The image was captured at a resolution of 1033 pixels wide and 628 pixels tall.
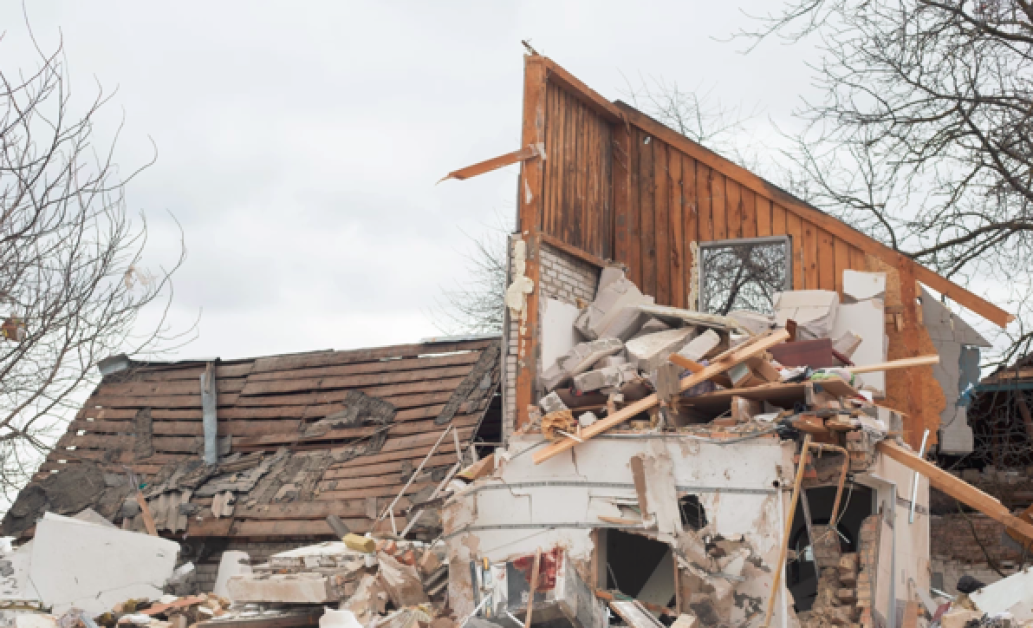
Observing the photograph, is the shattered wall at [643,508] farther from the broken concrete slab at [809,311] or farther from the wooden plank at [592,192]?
the wooden plank at [592,192]

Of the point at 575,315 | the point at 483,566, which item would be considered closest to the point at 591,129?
the point at 575,315

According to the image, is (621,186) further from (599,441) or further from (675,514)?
(675,514)

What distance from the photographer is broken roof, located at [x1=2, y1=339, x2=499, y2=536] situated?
14.0m

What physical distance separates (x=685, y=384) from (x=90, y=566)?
7.44 m

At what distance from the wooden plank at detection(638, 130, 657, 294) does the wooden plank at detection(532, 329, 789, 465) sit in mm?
3543

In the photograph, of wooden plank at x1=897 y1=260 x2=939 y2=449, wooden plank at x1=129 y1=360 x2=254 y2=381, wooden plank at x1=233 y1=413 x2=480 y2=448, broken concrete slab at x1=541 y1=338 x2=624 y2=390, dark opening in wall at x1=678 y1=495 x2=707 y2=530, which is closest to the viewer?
dark opening in wall at x1=678 y1=495 x2=707 y2=530

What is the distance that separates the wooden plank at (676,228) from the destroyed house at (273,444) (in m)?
2.63

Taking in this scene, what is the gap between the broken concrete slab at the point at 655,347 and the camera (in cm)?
1131

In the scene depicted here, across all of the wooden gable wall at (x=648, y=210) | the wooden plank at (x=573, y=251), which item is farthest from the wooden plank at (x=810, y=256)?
the wooden plank at (x=573, y=251)

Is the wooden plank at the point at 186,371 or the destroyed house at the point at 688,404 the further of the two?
the wooden plank at the point at 186,371

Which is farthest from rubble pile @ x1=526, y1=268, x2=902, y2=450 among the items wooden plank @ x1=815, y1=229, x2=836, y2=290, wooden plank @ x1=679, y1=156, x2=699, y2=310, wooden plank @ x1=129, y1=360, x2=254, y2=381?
wooden plank @ x1=129, y1=360, x2=254, y2=381

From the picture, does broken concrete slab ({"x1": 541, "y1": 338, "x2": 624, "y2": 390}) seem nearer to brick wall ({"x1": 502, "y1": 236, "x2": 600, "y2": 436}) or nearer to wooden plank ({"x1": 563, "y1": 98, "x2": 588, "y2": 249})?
brick wall ({"x1": 502, "y1": 236, "x2": 600, "y2": 436})

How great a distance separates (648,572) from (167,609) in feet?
18.1

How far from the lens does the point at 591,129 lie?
13.8 m
